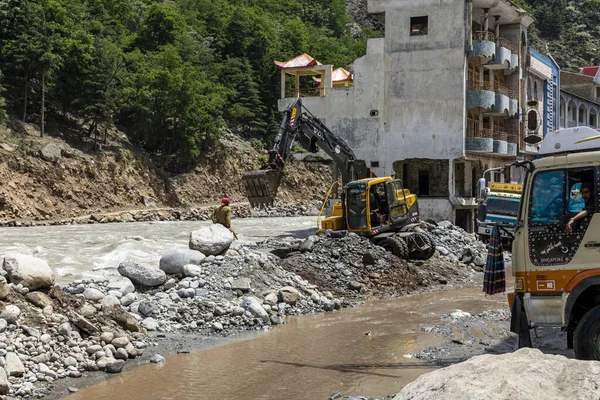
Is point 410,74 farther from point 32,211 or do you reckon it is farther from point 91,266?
point 32,211

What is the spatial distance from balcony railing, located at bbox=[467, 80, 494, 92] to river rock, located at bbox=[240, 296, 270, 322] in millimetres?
23278

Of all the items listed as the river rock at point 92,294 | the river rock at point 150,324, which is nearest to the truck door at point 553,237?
the river rock at point 150,324

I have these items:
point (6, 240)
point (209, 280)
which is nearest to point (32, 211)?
point (6, 240)

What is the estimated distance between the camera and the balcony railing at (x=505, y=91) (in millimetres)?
38219

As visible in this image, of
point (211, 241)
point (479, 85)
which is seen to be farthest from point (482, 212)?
point (479, 85)

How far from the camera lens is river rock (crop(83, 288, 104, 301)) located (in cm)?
1321

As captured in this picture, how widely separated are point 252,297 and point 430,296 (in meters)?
6.15

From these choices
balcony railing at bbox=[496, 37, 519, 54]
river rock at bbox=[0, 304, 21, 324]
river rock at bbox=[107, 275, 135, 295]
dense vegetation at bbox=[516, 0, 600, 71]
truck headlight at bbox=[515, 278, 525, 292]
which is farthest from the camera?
dense vegetation at bbox=[516, 0, 600, 71]

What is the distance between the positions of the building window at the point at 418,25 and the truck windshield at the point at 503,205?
17357 mm

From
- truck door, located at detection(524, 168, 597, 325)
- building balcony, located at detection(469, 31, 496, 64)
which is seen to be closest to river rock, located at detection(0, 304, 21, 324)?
truck door, located at detection(524, 168, 597, 325)

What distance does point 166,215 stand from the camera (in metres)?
47.2

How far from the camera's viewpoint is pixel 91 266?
19078 mm

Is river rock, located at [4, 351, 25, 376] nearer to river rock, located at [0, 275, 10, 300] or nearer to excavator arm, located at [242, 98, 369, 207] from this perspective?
river rock, located at [0, 275, 10, 300]

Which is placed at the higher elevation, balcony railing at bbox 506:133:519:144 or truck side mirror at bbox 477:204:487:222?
balcony railing at bbox 506:133:519:144
